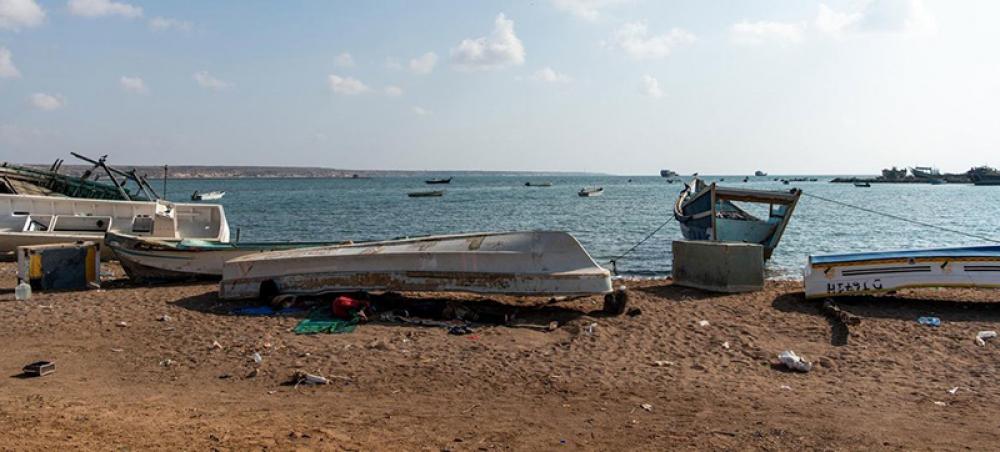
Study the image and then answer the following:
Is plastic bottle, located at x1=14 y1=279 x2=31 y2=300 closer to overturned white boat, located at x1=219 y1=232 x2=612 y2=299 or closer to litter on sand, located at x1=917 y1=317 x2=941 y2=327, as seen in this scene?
overturned white boat, located at x1=219 y1=232 x2=612 y2=299

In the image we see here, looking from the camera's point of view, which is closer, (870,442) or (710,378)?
(870,442)

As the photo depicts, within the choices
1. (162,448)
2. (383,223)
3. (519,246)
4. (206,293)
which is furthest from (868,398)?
(383,223)

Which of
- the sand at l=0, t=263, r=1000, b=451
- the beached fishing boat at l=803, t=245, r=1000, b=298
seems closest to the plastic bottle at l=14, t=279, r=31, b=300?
the sand at l=0, t=263, r=1000, b=451

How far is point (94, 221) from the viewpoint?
19.2m

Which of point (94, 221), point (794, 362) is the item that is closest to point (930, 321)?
point (794, 362)

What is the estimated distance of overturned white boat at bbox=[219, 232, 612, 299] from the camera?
10.1 metres

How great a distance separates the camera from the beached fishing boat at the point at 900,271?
34.8ft

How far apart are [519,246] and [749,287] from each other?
14.7 feet

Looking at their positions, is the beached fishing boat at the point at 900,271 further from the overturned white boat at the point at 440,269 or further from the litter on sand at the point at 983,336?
the overturned white boat at the point at 440,269

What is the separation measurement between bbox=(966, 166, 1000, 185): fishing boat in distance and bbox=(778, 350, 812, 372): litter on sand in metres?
120

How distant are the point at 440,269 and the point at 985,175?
396ft

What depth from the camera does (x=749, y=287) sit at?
1212cm

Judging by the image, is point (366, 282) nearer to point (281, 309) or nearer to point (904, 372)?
point (281, 309)

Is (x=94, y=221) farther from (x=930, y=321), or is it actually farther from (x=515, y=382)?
(x=930, y=321)
